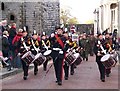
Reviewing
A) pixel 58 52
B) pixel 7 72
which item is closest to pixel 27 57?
pixel 58 52

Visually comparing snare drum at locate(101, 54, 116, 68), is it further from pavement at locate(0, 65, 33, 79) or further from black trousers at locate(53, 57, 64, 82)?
pavement at locate(0, 65, 33, 79)

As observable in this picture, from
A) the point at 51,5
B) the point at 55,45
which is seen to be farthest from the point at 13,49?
the point at 51,5

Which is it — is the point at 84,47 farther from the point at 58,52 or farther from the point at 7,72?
the point at 58,52

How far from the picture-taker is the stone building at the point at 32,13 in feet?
118

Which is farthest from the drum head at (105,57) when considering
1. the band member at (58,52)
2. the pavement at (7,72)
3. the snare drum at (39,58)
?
the pavement at (7,72)

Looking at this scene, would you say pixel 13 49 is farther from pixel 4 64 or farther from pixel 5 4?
pixel 5 4

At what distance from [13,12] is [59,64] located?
74.0 ft

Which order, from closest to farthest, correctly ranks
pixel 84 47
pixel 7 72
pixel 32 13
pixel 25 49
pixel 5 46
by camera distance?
pixel 25 49 → pixel 7 72 → pixel 5 46 → pixel 84 47 → pixel 32 13

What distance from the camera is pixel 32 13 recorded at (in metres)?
38.5

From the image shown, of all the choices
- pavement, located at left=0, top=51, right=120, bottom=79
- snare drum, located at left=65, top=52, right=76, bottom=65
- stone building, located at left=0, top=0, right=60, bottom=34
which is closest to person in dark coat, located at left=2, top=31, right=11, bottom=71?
pavement, located at left=0, top=51, right=120, bottom=79

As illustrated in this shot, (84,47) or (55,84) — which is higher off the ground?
(84,47)

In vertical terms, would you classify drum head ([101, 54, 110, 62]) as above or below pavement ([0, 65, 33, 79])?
above

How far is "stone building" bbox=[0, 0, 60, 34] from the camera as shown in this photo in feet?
118

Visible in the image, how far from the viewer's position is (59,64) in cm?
1466
